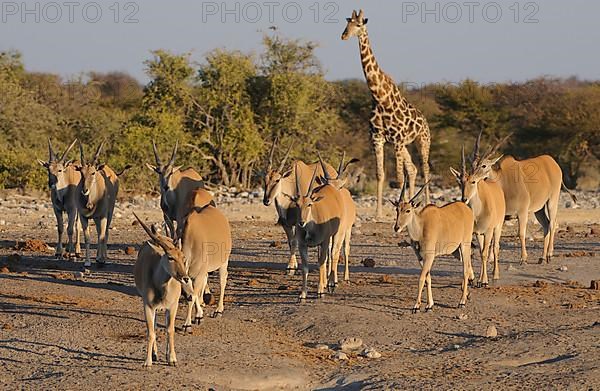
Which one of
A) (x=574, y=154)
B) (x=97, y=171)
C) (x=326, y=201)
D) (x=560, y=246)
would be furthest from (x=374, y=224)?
(x=574, y=154)

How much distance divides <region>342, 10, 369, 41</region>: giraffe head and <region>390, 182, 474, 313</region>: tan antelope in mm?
9173

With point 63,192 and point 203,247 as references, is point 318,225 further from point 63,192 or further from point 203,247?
point 63,192

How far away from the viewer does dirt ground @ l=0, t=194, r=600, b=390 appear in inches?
337

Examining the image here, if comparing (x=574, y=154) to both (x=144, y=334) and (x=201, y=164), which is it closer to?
(x=201, y=164)

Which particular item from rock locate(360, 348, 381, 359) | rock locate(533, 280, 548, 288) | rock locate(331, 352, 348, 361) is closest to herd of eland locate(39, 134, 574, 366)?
rock locate(533, 280, 548, 288)

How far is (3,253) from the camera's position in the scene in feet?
54.1

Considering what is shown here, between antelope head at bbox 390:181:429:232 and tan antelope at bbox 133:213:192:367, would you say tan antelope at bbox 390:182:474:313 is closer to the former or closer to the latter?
antelope head at bbox 390:181:429:232

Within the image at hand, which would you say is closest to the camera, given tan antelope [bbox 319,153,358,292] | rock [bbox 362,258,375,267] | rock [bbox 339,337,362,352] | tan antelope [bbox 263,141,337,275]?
rock [bbox 339,337,362,352]

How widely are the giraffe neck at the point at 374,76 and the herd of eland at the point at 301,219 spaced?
6.04m

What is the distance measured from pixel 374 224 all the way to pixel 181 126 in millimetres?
7709

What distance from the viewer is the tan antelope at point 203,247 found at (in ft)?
34.0

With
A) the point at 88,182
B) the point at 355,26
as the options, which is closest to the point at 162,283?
the point at 88,182

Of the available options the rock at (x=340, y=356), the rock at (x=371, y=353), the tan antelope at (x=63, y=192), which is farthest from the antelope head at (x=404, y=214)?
the tan antelope at (x=63, y=192)

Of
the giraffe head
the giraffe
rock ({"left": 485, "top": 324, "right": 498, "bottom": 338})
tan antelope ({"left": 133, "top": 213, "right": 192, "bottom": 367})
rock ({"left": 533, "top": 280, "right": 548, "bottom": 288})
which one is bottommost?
rock ({"left": 485, "top": 324, "right": 498, "bottom": 338})
